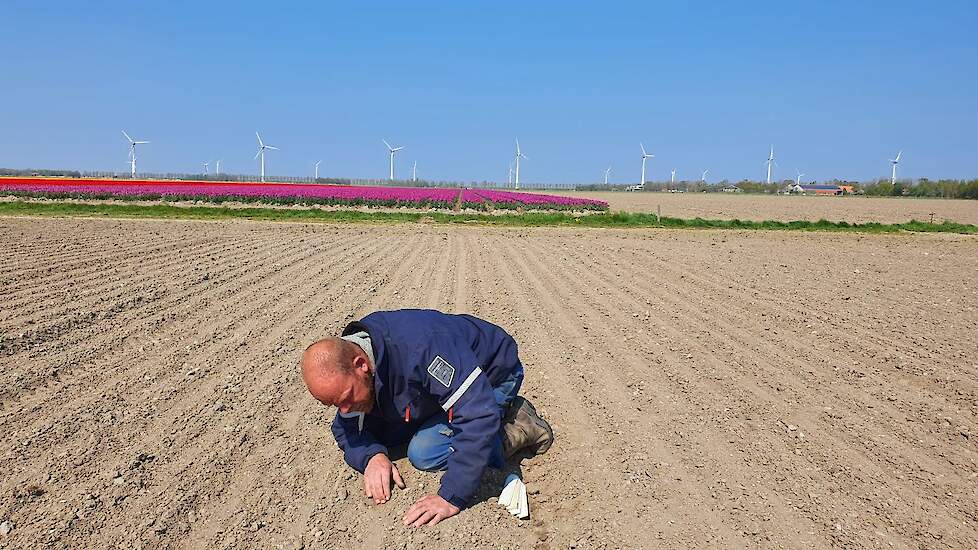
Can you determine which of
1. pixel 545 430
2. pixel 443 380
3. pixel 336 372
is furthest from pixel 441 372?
pixel 545 430

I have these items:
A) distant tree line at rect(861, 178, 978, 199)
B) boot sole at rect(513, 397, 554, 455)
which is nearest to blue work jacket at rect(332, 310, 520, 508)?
boot sole at rect(513, 397, 554, 455)

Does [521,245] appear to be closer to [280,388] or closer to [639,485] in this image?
[280,388]

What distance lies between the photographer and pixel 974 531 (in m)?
3.14

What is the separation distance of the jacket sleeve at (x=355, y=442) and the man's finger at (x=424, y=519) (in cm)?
47

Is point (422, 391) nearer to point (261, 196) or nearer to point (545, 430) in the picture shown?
point (545, 430)

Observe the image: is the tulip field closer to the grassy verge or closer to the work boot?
the grassy verge

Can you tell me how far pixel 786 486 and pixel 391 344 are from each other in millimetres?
2112

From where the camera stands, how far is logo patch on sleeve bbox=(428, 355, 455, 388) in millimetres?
2832

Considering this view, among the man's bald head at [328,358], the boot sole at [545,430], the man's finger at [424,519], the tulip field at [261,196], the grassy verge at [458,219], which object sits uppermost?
the tulip field at [261,196]

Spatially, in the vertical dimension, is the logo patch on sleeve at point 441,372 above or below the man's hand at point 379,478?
above

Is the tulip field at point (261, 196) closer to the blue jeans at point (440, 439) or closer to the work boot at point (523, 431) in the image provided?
the work boot at point (523, 431)

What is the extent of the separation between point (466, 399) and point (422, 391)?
286 millimetres

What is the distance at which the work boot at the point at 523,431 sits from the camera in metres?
3.57

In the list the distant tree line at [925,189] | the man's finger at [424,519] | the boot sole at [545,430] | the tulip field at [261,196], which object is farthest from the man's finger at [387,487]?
the distant tree line at [925,189]
